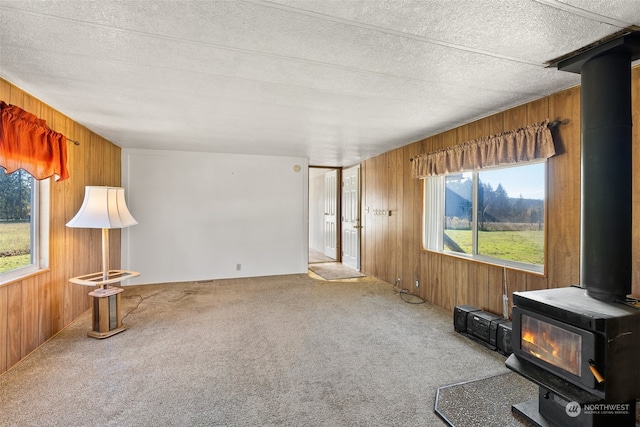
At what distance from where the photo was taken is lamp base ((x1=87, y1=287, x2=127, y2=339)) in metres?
2.90

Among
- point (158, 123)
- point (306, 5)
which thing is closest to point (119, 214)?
point (158, 123)

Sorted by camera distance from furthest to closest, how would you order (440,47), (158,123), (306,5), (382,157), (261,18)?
(382,157)
(158,123)
(440,47)
(261,18)
(306,5)

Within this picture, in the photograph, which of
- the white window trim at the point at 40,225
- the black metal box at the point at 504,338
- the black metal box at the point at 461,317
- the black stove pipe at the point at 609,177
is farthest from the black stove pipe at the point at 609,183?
the white window trim at the point at 40,225

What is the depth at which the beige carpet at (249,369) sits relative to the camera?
6.01 ft

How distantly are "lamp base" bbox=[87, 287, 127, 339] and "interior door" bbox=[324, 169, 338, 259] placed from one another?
4.55 m

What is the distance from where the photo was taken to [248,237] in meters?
5.40

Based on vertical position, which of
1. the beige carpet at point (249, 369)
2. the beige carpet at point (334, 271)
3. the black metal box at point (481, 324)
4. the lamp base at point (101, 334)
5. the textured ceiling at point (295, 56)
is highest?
the textured ceiling at point (295, 56)

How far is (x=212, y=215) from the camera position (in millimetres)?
5211

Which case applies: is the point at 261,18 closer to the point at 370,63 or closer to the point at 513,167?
the point at 370,63

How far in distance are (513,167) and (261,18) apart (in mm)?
2660

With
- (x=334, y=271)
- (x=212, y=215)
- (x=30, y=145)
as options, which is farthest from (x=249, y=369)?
(x=334, y=271)

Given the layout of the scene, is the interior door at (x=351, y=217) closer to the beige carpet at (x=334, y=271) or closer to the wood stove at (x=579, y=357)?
the beige carpet at (x=334, y=271)

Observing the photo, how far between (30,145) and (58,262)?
3.95ft

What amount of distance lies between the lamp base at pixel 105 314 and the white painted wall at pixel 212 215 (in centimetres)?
202
